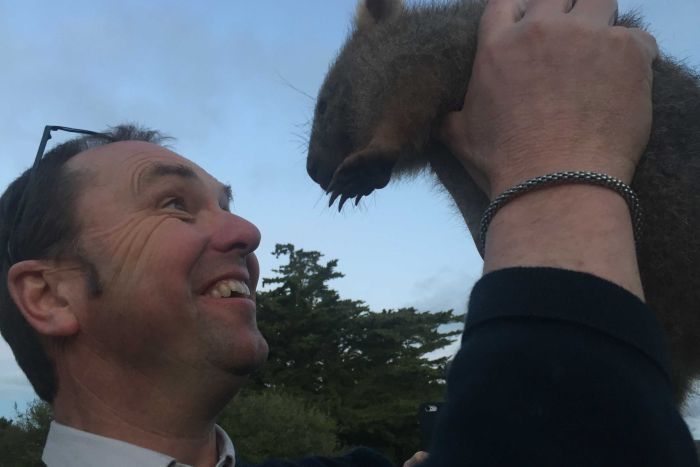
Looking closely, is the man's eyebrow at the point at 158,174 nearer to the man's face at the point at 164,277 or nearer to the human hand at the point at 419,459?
the man's face at the point at 164,277

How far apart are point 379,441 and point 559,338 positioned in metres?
30.0

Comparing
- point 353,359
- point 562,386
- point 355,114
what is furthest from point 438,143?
point 353,359

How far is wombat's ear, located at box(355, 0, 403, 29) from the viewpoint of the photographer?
3889mm

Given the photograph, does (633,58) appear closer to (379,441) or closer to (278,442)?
(278,442)

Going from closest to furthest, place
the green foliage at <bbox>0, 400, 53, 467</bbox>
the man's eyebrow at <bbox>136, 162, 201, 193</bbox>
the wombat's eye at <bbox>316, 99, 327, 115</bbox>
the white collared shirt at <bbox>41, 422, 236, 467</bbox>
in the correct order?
1. the white collared shirt at <bbox>41, 422, 236, 467</bbox>
2. the man's eyebrow at <bbox>136, 162, 201, 193</bbox>
3. the wombat's eye at <bbox>316, 99, 327, 115</bbox>
4. the green foliage at <bbox>0, 400, 53, 467</bbox>

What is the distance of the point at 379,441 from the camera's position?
29.4 m

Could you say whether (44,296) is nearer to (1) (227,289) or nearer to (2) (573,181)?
(1) (227,289)

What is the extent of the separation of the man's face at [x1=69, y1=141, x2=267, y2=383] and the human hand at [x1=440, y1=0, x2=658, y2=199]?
880 millimetres

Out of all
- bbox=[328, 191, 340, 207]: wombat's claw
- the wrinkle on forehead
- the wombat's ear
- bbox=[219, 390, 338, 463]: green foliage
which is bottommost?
the wrinkle on forehead

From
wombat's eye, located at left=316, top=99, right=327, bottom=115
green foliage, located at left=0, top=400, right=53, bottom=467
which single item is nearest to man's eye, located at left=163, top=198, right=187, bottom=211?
wombat's eye, located at left=316, top=99, right=327, bottom=115

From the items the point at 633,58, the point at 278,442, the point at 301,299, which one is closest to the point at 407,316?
the point at 301,299

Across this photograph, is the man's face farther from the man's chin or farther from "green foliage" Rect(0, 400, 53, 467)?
"green foliage" Rect(0, 400, 53, 467)

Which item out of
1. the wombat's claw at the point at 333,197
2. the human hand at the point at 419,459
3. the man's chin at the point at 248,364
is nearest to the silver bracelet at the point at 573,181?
the human hand at the point at 419,459

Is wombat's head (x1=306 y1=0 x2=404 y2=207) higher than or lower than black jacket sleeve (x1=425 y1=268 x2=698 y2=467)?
higher
